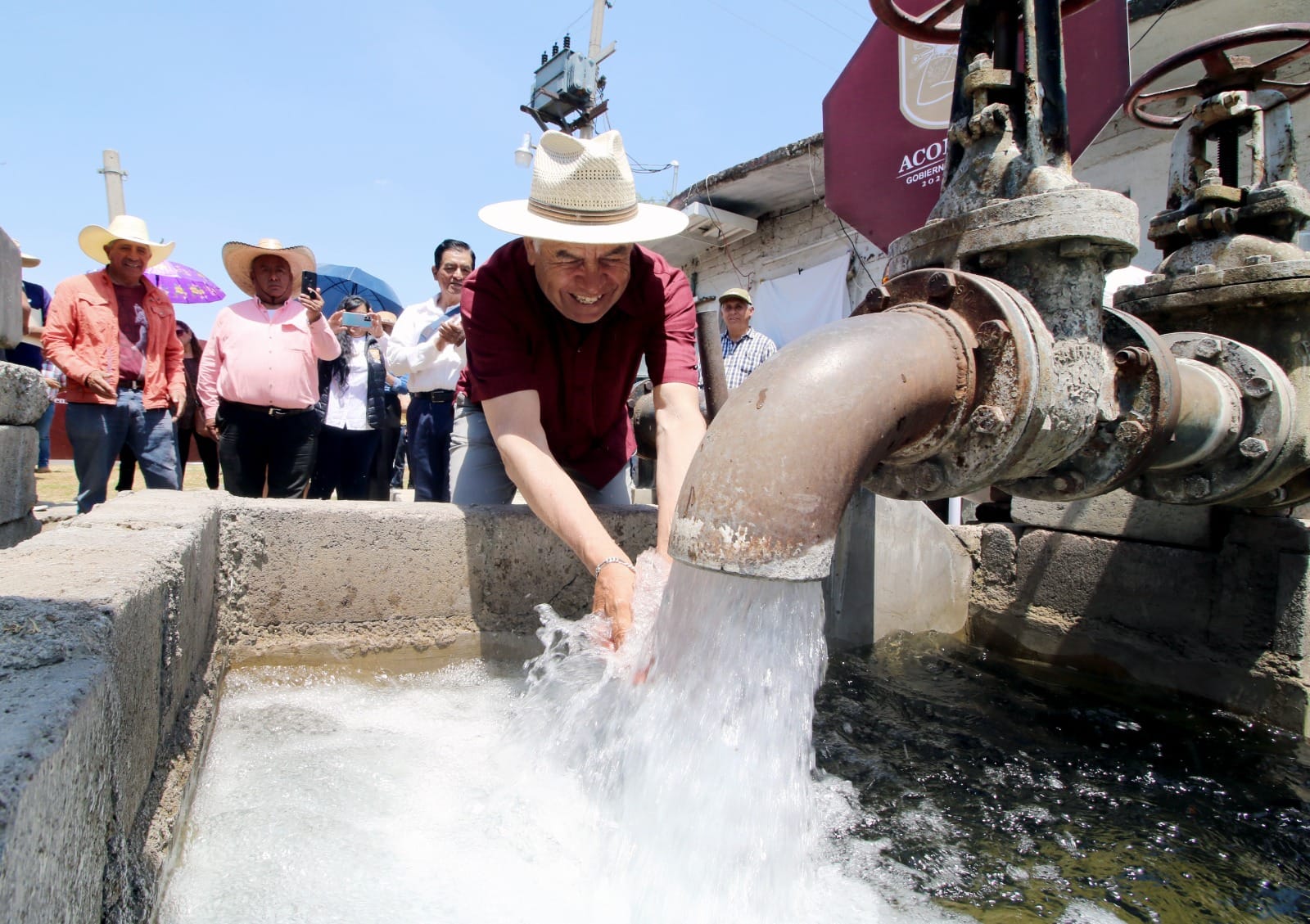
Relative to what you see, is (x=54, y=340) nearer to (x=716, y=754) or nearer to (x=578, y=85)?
(x=716, y=754)

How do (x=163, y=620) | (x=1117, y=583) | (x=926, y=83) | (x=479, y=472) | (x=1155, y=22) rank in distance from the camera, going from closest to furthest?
1. (x=163, y=620)
2. (x=479, y=472)
3. (x=1117, y=583)
4. (x=926, y=83)
5. (x=1155, y=22)

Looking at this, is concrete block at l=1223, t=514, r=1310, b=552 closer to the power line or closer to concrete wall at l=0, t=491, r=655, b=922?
concrete wall at l=0, t=491, r=655, b=922

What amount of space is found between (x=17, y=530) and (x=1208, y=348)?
12.4ft

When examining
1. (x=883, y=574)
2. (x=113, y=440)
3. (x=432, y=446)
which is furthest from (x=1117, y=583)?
(x=113, y=440)

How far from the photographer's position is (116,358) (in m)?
3.87

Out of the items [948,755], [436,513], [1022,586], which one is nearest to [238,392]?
[436,513]

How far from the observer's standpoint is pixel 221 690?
2252 mm

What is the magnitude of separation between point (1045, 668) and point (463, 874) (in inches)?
101

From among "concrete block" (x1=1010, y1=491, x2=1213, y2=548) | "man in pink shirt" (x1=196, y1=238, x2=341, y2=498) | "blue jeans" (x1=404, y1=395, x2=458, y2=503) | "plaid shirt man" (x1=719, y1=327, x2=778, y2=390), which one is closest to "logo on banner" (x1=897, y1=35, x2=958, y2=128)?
"plaid shirt man" (x1=719, y1=327, x2=778, y2=390)

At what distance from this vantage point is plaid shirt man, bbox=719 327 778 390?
5.52 m

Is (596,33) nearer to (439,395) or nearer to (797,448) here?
(439,395)

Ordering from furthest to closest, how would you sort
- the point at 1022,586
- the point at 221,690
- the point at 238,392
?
the point at 238,392
the point at 1022,586
the point at 221,690

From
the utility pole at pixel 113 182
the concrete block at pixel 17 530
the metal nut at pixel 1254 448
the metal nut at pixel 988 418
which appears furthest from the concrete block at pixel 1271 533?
the utility pole at pixel 113 182

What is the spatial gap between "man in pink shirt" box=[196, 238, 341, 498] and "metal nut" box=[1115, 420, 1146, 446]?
3643 mm
